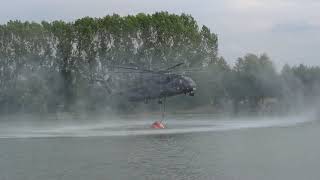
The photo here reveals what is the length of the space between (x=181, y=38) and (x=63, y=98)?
2003 cm

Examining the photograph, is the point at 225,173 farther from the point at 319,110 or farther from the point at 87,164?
the point at 319,110

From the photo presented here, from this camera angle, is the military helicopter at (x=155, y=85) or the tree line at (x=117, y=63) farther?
the tree line at (x=117, y=63)

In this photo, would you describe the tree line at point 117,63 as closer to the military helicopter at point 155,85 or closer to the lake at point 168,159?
the military helicopter at point 155,85

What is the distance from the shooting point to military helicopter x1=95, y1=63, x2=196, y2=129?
55.2 metres

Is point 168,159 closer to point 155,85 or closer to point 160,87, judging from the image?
point 160,87

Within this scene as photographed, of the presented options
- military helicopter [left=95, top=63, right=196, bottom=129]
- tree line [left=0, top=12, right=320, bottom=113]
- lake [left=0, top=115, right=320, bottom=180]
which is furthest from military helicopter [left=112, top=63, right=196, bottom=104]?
tree line [left=0, top=12, right=320, bottom=113]

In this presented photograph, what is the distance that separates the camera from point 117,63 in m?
88.0

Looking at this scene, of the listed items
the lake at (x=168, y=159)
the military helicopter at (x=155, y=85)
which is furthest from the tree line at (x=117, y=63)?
the lake at (x=168, y=159)

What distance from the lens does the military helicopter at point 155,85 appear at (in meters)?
55.2

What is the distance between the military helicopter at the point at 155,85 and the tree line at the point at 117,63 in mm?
22441

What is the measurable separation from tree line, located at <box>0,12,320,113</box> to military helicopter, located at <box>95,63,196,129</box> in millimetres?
22441

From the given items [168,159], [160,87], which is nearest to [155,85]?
[160,87]

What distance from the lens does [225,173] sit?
952 inches

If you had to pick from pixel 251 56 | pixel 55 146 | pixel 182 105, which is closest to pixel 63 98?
pixel 182 105
